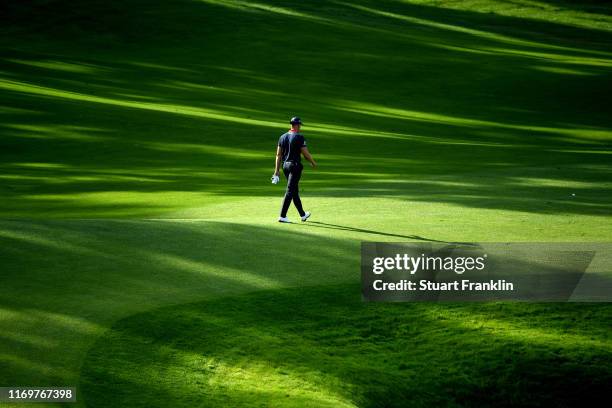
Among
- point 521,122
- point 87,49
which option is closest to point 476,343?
point 521,122

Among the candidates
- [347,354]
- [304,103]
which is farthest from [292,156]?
[304,103]

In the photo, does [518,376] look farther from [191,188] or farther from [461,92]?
[461,92]

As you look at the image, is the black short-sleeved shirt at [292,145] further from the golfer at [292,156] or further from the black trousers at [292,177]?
the black trousers at [292,177]

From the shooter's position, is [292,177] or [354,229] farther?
[292,177]

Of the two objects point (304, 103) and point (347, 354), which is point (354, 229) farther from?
point (304, 103)

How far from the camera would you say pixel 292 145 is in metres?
17.3

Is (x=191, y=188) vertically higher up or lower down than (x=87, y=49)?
lower down

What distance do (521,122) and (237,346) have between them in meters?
42.7

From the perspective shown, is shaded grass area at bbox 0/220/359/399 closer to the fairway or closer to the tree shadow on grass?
the fairway

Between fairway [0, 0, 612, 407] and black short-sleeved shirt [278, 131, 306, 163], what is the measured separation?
1.55 metres

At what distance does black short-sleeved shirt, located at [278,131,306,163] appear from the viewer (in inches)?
677

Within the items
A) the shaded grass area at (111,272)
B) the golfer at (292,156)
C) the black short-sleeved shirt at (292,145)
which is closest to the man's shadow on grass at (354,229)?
the golfer at (292,156)

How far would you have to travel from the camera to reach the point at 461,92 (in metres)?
57.5

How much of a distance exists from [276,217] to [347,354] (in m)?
8.64
